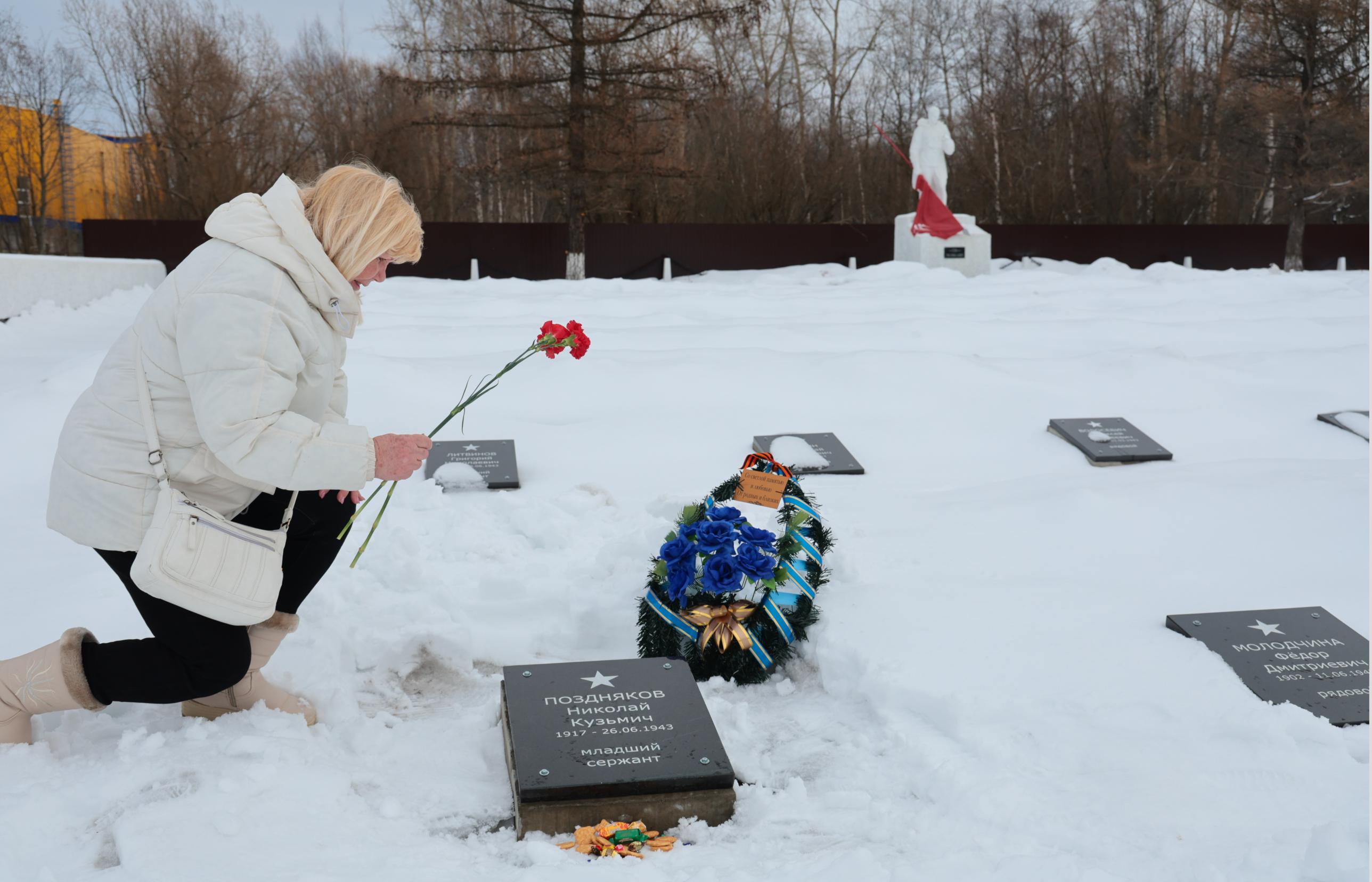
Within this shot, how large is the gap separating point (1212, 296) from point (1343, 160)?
16211 millimetres

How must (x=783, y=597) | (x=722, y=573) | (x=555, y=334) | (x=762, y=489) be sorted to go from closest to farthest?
(x=555, y=334) < (x=722, y=573) < (x=783, y=597) < (x=762, y=489)

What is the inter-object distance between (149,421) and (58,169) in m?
27.9

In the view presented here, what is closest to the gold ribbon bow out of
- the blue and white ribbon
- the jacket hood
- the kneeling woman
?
the blue and white ribbon

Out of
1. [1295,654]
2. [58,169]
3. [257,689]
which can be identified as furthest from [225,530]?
[58,169]

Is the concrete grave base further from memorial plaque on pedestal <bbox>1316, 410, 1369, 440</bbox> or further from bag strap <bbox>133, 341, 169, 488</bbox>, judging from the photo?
memorial plaque on pedestal <bbox>1316, 410, 1369, 440</bbox>

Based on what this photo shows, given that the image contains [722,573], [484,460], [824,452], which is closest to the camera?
[722,573]

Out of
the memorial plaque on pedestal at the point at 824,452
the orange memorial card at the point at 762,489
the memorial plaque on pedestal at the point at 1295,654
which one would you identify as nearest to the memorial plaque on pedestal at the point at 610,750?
the orange memorial card at the point at 762,489

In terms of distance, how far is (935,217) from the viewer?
19672mm

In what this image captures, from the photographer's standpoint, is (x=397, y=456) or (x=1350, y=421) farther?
(x=1350, y=421)

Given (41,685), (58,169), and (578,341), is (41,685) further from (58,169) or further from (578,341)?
(58,169)

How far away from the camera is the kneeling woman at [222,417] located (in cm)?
225

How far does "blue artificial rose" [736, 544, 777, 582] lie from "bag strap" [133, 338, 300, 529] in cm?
164

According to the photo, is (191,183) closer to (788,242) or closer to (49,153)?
(49,153)

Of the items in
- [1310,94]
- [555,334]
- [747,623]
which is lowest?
[747,623]
